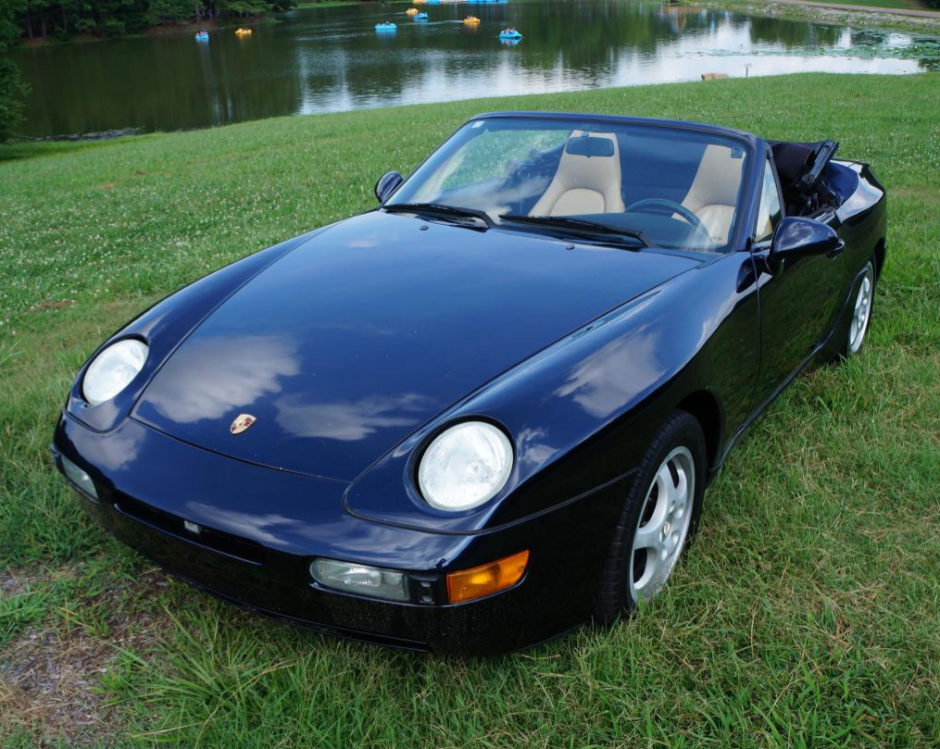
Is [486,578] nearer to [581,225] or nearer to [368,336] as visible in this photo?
[368,336]

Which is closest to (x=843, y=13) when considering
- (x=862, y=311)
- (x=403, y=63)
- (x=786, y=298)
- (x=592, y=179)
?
(x=403, y=63)

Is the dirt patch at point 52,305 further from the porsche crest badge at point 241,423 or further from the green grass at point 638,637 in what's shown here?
the porsche crest badge at point 241,423

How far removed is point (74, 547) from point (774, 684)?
213cm

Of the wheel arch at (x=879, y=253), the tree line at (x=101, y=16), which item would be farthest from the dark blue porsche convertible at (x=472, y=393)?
the tree line at (x=101, y=16)

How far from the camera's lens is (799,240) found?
3109 mm

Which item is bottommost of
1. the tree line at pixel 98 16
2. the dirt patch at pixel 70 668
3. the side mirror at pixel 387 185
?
the tree line at pixel 98 16

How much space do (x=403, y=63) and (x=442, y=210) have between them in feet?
139

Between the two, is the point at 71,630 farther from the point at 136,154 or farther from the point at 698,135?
the point at 136,154

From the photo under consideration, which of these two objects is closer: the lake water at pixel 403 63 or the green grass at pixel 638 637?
the green grass at pixel 638 637

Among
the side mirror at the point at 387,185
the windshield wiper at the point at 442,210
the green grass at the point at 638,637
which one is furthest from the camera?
the side mirror at the point at 387,185

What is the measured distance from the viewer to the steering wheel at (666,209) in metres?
3.17

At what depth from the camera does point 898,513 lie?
297cm

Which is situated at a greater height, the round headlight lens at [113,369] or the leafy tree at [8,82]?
the round headlight lens at [113,369]

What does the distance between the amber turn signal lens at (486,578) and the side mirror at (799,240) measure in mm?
1694
